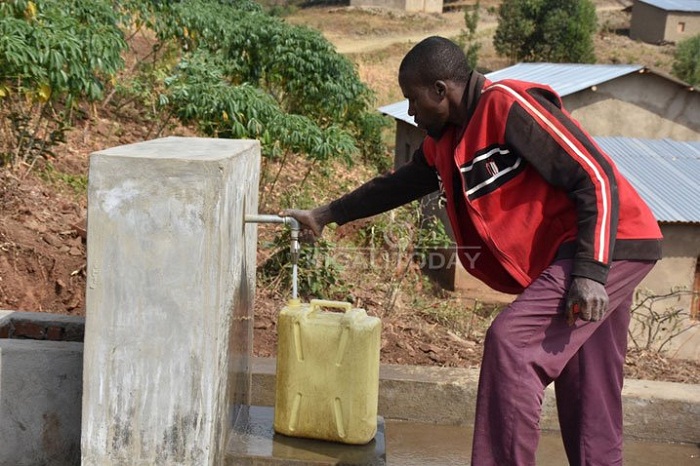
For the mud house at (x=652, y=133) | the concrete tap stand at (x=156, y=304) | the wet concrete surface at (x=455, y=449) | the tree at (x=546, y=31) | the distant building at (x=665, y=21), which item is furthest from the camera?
the distant building at (x=665, y=21)

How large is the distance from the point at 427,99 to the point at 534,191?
45 centimetres

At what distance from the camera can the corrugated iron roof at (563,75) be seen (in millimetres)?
14622

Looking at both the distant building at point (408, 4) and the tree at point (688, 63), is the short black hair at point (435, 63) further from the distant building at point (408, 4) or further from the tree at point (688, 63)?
the distant building at point (408, 4)

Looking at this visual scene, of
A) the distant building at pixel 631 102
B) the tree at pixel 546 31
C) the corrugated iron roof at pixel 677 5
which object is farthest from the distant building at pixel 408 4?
the distant building at pixel 631 102

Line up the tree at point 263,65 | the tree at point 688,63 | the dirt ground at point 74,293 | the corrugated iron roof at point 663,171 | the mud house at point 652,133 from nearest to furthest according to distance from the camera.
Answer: the dirt ground at point 74,293
the tree at point 263,65
the corrugated iron roof at point 663,171
the mud house at point 652,133
the tree at point 688,63

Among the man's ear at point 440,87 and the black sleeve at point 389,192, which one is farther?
the black sleeve at point 389,192

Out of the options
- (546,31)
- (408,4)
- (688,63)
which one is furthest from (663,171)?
(408,4)

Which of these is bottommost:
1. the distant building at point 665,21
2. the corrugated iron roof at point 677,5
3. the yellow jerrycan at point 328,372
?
the yellow jerrycan at point 328,372

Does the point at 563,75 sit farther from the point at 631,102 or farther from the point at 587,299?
the point at 587,299

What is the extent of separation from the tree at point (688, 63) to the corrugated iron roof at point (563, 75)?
15.0 metres

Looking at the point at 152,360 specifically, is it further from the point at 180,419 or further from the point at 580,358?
the point at 580,358

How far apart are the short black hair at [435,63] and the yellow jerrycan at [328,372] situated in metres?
0.85

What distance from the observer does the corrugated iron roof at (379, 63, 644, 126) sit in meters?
14.6

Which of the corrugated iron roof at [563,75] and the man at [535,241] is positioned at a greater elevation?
the corrugated iron roof at [563,75]
